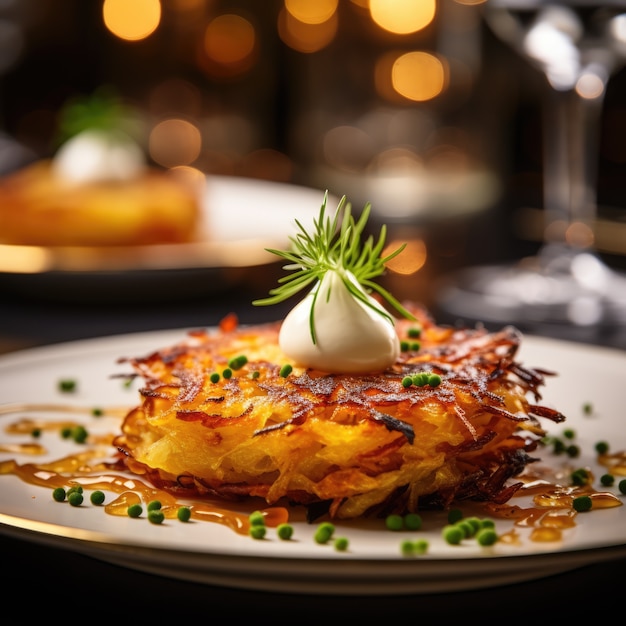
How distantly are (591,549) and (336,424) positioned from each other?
47 cm

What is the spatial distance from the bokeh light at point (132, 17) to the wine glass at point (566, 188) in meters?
6.66

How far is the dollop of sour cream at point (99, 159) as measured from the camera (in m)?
4.66

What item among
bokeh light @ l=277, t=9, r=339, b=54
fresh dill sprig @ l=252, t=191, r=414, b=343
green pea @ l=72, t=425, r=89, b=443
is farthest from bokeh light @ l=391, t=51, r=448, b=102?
green pea @ l=72, t=425, r=89, b=443

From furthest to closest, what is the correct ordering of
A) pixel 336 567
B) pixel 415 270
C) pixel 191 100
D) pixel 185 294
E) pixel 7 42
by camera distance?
1. pixel 191 100
2. pixel 7 42
3. pixel 415 270
4. pixel 185 294
5. pixel 336 567

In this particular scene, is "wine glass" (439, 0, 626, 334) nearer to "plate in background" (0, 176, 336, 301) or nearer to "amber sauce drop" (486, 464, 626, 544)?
"plate in background" (0, 176, 336, 301)

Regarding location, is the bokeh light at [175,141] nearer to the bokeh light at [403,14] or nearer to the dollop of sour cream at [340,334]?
the bokeh light at [403,14]

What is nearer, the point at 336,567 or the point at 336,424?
the point at 336,567

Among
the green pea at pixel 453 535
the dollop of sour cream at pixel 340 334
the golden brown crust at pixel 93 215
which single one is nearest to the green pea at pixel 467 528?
the green pea at pixel 453 535

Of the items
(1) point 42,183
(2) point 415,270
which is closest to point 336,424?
(2) point 415,270

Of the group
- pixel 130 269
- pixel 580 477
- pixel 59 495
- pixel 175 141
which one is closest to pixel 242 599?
pixel 59 495

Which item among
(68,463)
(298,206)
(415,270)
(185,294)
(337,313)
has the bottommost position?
(68,463)

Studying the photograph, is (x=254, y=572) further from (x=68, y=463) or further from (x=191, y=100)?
(x=191, y=100)

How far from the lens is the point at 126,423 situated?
6.72 ft

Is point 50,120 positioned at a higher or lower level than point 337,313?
higher
